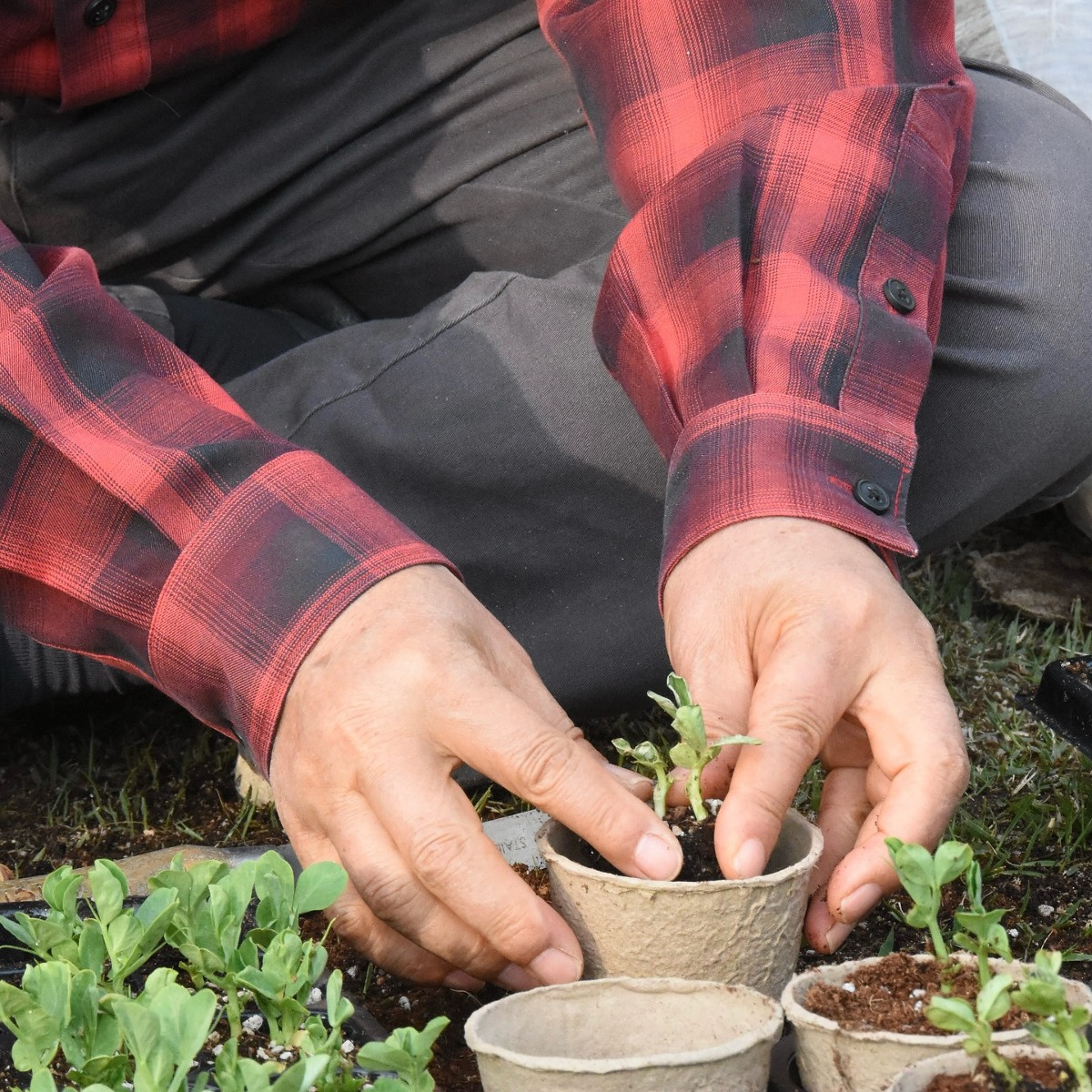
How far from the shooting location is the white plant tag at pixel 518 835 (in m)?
1.58

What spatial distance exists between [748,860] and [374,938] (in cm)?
37

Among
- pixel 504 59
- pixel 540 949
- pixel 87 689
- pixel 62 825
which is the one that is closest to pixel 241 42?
pixel 504 59

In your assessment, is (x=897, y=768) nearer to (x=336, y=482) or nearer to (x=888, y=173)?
(x=336, y=482)

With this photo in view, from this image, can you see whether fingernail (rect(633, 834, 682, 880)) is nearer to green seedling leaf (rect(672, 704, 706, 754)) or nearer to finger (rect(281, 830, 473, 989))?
green seedling leaf (rect(672, 704, 706, 754))

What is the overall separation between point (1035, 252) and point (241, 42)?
1261mm

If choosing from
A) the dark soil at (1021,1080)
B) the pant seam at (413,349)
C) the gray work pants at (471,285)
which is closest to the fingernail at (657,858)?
the dark soil at (1021,1080)

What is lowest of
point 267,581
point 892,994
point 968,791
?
point 968,791

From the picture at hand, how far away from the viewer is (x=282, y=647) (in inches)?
49.6

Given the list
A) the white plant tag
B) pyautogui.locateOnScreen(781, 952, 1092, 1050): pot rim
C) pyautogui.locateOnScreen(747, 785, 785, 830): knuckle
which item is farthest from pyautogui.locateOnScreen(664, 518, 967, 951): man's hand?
the white plant tag

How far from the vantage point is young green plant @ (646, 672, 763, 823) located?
102 cm

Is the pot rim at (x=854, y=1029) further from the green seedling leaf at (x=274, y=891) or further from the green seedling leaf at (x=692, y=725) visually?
the green seedling leaf at (x=274, y=891)

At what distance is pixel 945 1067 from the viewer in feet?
2.70

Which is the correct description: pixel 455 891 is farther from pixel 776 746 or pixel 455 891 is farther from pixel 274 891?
pixel 776 746

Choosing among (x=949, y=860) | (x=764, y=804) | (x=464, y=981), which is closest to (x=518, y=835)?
(x=464, y=981)
